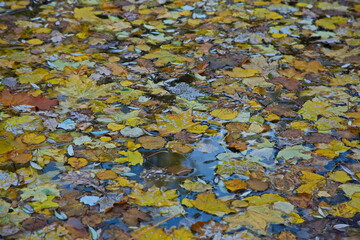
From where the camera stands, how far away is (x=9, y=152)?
2.31 m

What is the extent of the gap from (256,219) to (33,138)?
3.82 ft

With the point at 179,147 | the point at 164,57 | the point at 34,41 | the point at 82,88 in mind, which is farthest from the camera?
the point at 34,41

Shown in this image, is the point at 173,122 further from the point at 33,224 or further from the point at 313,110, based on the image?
the point at 33,224

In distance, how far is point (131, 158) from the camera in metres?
2.31

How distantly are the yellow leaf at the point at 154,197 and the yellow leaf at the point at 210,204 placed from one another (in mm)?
92

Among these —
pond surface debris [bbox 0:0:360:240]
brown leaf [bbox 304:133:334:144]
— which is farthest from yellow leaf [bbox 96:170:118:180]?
brown leaf [bbox 304:133:334:144]

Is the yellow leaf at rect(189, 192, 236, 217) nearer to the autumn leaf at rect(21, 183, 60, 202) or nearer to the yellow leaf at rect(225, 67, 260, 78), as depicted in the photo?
the autumn leaf at rect(21, 183, 60, 202)

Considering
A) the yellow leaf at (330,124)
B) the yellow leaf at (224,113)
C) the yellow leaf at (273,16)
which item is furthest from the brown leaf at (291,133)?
the yellow leaf at (273,16)

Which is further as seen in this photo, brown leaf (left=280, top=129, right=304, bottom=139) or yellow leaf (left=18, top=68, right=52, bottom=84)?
yellow leaf (left=18, top=68, right=52, bottom=84)

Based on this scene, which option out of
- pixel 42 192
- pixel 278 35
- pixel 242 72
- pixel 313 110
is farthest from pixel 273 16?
pixel 42 192

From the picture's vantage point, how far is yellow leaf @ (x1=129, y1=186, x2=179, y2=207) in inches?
80.5

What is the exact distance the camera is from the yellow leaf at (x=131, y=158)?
7.50ft

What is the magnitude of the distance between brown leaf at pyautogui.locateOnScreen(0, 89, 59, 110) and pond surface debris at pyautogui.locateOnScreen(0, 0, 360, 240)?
1 cm

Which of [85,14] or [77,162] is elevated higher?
[85,14]
